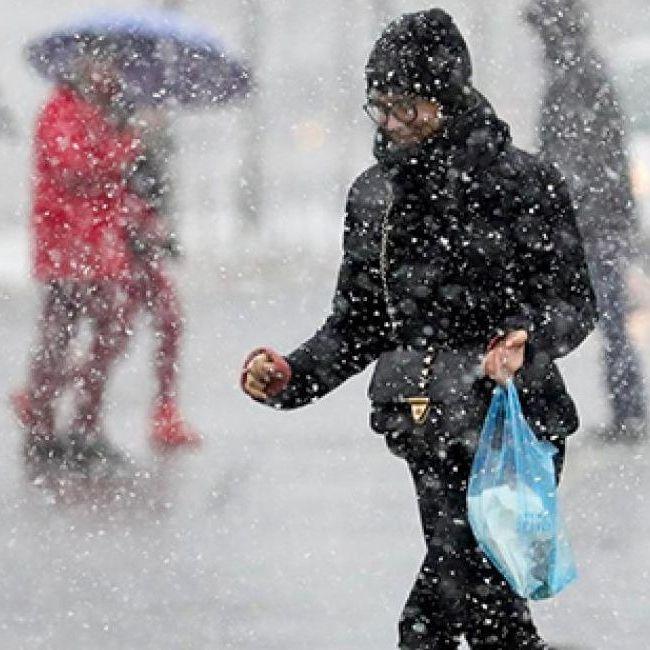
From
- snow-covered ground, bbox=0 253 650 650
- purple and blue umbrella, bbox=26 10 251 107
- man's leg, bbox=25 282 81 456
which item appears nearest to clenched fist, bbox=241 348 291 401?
snow-covered ground, bbox=0 253 650 650

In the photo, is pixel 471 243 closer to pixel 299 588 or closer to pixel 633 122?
pixel 299 588

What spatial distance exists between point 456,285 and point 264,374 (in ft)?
1.35

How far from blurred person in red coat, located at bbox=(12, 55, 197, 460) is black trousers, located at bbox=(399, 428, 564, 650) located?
3.51m

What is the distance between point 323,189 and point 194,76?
1341cm

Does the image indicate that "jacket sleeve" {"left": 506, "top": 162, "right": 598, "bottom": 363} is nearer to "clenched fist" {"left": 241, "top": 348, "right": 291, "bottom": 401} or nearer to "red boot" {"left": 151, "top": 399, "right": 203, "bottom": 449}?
"clenched fist" {"left": 241, "top": 348, "right": 291, "bottom": 401}

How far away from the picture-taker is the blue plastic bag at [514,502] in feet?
14.7

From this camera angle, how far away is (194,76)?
9711 millimetres

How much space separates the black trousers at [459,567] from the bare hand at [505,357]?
0.22m

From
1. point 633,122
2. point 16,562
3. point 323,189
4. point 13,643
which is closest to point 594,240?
point 16,562

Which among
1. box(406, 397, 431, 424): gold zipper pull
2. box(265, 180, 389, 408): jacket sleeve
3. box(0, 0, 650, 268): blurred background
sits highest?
box(0, 0, 650, 268): blurred background

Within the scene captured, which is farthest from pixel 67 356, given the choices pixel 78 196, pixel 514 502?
pixel 514 502

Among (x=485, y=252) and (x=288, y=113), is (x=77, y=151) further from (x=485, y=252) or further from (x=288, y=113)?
(x=288, y=113)

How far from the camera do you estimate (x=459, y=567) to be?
464 cm

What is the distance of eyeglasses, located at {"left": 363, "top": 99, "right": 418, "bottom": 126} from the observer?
4.59 m
